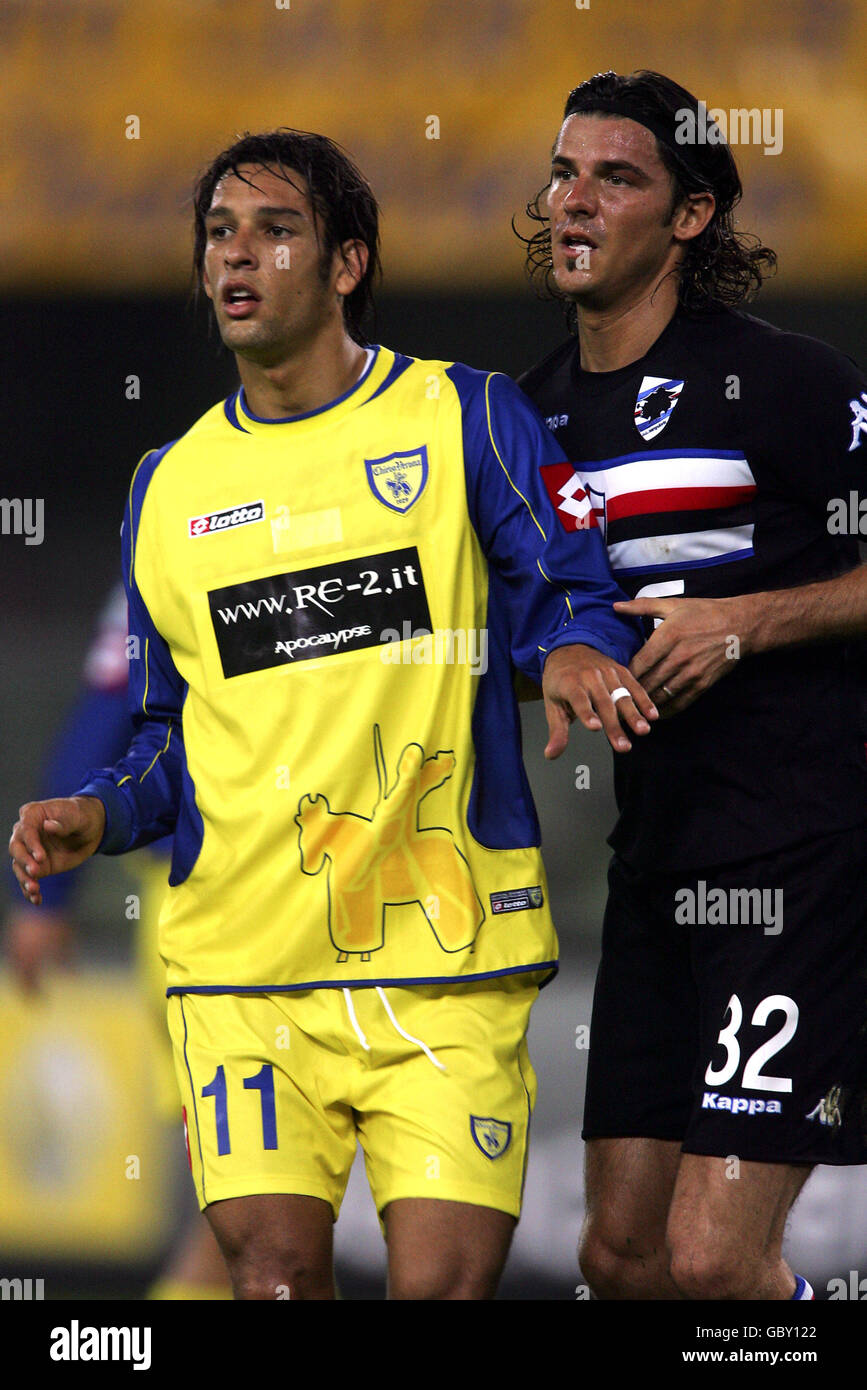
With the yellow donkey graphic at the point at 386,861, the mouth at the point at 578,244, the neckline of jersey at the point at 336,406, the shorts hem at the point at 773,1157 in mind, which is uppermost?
the mouth at the point at 578,244

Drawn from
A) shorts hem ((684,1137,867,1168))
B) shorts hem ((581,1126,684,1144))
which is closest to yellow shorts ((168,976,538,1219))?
shorts hem ((684,1137,867,1168))

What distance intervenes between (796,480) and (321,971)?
43.5 inches

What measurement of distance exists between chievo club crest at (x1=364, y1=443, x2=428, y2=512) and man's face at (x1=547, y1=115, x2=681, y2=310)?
0.44m

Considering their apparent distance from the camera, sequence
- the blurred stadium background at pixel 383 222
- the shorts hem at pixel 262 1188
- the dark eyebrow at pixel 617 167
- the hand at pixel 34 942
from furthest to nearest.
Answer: the blurred stadium background at pixel 383 222, the hand at pixel 34 942, the dark eyebrow at pixel 617 167, the shorts hem at pixel 262 1188

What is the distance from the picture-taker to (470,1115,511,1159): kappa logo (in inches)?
104

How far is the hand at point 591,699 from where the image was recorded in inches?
98.1

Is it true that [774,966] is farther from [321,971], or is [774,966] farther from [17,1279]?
[17,1279]

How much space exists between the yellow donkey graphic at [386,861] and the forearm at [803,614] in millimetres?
509

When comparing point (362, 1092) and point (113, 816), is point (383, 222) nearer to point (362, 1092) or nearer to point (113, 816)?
point (113, 816)

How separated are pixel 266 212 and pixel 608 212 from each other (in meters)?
0.58

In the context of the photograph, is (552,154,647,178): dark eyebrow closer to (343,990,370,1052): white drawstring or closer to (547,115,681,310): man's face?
(547,115,681,310): man's face

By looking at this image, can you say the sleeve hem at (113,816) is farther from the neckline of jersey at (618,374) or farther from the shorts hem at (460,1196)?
the neckline of jersey at (618,374)

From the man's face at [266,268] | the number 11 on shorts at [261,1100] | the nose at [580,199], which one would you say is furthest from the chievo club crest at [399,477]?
the number 11 on shorts at [261,1100]

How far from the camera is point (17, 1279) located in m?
4.73
